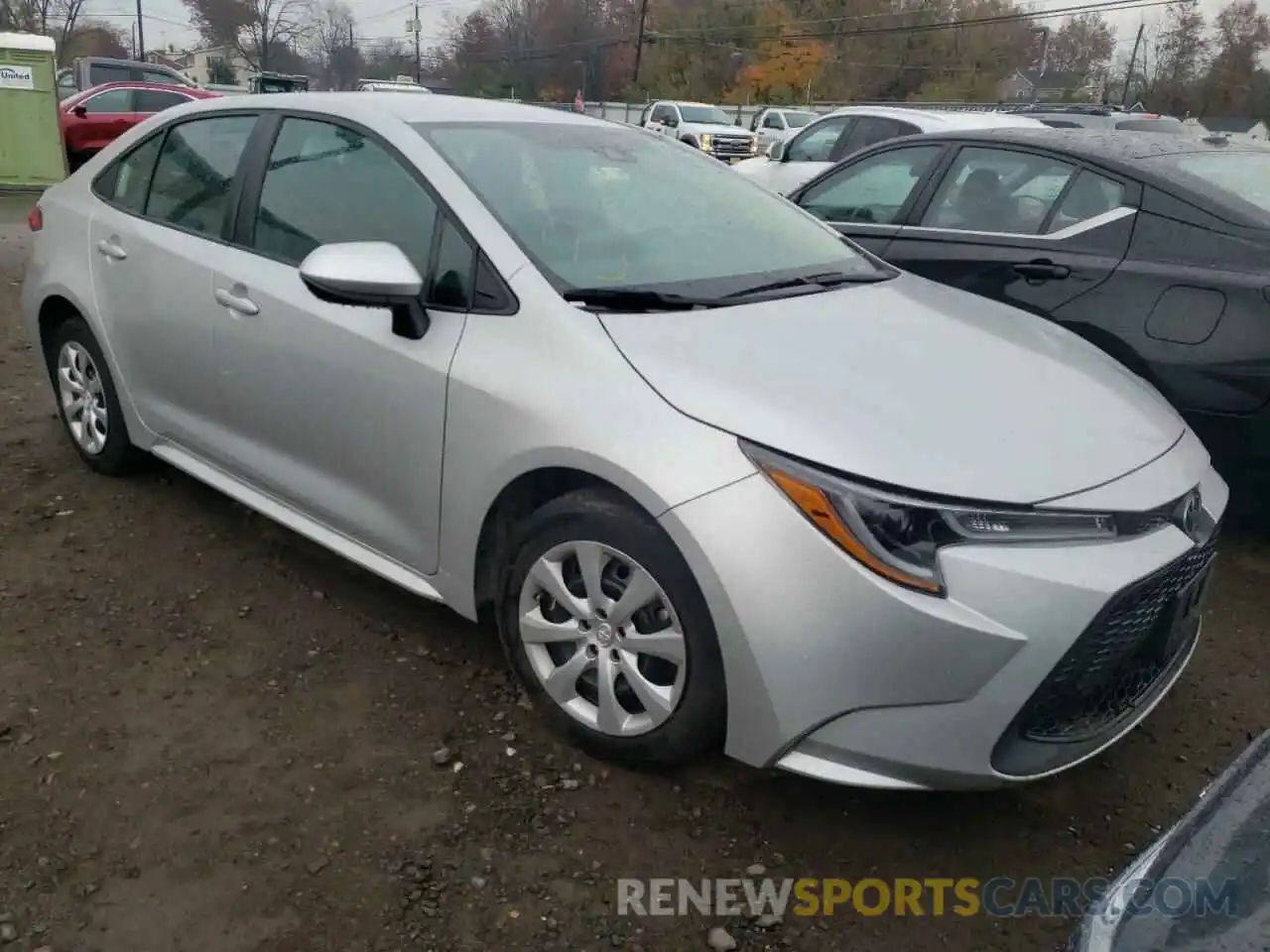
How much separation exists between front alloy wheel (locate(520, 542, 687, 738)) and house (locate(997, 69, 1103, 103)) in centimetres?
6289

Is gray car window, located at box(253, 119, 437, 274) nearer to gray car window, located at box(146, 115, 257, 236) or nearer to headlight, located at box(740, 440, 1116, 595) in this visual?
gray car window, located at box(146, 115, 257, 236)

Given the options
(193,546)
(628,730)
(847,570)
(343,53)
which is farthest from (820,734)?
(343,53)

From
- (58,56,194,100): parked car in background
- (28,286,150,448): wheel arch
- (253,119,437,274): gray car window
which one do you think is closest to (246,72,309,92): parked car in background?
(58,56,194,100): parked car in background

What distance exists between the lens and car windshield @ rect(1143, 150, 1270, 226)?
389 centimetres

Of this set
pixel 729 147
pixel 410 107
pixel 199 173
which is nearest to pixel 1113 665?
pixel 410 107

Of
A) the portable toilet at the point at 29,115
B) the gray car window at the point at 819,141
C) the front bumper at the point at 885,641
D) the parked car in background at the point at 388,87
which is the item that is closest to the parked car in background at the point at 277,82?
the parked car in background at the point at 388,87

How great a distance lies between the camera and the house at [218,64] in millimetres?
62969

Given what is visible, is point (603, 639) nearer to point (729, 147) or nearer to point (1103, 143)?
point (1103, 143)

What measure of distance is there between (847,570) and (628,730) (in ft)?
2.44

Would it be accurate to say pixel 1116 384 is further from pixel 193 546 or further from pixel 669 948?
pixel 193 546

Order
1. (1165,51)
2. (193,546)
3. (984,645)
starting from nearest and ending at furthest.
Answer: (984,645) → (193,546) → (1165,51)

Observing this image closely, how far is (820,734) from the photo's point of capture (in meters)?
2.19

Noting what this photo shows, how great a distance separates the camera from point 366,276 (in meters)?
2.62

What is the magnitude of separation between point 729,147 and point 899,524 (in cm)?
2498
